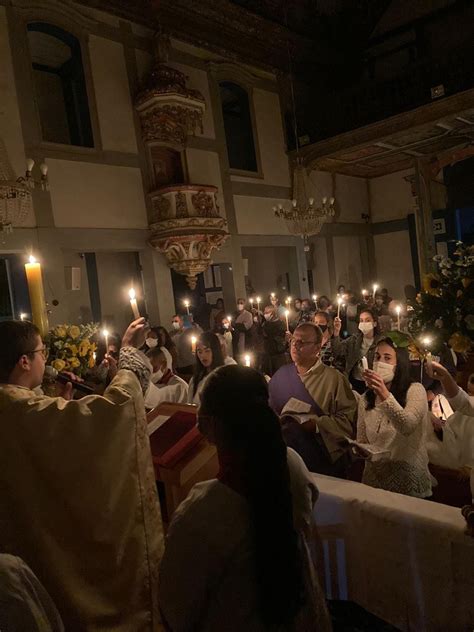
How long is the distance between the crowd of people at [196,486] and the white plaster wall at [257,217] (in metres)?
9.96

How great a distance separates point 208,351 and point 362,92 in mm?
11077

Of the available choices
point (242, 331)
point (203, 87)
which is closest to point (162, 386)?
point (242, 331)

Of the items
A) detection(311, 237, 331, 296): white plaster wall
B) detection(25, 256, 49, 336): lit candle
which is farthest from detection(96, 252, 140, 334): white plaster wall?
detection(25, 256, 49, 336): lit candle

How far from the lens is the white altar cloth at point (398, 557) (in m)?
2.07

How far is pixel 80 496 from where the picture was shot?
208 centimetres

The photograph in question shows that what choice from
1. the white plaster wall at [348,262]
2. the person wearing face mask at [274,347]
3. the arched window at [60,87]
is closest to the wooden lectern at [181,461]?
the person wearing face mask at [274,347]

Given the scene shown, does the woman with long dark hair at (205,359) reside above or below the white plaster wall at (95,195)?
below

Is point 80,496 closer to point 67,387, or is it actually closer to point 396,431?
point 67,387

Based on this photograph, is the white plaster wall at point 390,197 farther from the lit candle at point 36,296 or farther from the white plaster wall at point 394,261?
the lit candle at point 36,296

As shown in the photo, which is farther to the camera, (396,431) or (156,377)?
(156,377)

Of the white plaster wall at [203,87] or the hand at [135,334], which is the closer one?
the hand at [135,334]

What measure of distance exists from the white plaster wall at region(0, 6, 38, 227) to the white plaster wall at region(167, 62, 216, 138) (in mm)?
4439

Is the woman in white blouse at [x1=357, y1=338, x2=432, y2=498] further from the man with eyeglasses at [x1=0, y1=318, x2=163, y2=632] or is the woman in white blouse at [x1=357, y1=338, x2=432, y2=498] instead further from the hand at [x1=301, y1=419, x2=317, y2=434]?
the man with eyeglasses at [x1=0, y1=318, x2=163, y2=632]

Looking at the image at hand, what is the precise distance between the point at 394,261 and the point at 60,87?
12.8 meters
